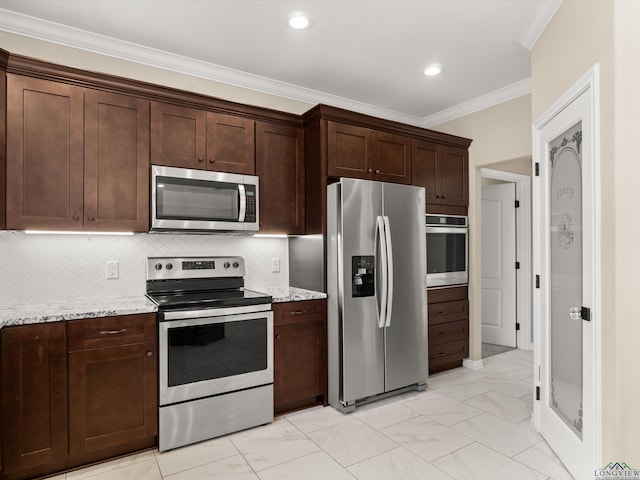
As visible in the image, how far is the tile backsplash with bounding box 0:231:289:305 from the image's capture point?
8.75ft

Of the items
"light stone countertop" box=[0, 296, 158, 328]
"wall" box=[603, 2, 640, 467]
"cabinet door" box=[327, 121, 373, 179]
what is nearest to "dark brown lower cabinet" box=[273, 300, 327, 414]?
"light stone countertop" box=[0, 296, 158, 328]

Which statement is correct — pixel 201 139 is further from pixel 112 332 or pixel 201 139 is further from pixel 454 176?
pixel 454 176

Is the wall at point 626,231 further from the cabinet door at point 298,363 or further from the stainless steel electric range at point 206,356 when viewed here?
the stainless steel electric range at point 206,356

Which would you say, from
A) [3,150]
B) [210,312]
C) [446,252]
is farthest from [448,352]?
[3,150]

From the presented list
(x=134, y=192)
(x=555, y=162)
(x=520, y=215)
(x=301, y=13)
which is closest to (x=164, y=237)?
(x=134, y=192)

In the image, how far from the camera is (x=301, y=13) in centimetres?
265

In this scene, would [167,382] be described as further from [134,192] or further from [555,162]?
[555,162]

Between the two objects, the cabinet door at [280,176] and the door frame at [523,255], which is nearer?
the cabinet door at [280,176]

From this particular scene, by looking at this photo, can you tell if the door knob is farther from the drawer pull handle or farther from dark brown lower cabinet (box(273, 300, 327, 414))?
the drawer pull handle

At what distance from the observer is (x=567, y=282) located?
233 centimetres

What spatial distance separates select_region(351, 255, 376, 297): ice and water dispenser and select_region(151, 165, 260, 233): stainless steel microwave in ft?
2.89

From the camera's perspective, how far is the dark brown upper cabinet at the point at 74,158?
96.7 inches

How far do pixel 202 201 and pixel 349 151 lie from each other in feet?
4.38

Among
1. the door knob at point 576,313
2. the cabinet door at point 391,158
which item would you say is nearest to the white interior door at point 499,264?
the cabinet door at point 391,158
